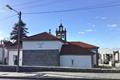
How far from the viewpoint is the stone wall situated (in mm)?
50594

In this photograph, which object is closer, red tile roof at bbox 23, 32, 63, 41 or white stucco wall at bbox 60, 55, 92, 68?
red tile roof at bbox 23, 32, 63, 41

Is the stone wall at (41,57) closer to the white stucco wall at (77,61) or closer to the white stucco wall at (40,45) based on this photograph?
the white stucco wall at (40,45)

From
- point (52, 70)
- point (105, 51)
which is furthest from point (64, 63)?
point (105, 51)

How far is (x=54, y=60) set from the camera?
50.7 metres

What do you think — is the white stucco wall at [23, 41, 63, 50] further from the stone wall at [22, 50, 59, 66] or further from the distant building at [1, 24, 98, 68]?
the stone wall at [22, 50, 59, 66]

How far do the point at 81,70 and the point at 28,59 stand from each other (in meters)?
18.7

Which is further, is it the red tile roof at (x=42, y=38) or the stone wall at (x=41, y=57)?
the stone wall at (x=41, y=57)

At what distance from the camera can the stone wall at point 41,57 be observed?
5059cm

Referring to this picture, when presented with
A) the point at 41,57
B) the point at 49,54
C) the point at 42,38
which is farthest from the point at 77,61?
the point at 42,38

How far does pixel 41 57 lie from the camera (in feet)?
167

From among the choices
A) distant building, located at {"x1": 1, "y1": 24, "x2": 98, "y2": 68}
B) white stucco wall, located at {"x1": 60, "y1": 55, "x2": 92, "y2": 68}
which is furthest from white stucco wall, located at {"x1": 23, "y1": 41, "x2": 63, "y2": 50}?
white stucco wall, located at {"x1": 60, "y1": 55, "x2": 92, "y2": 68}

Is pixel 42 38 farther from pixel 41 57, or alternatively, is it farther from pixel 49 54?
pixel 41 57

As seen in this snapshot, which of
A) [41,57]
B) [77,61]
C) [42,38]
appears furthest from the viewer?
[41,57]

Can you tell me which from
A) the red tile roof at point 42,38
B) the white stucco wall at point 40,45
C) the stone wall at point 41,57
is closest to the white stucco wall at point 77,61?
the stone wall at point 41,57
